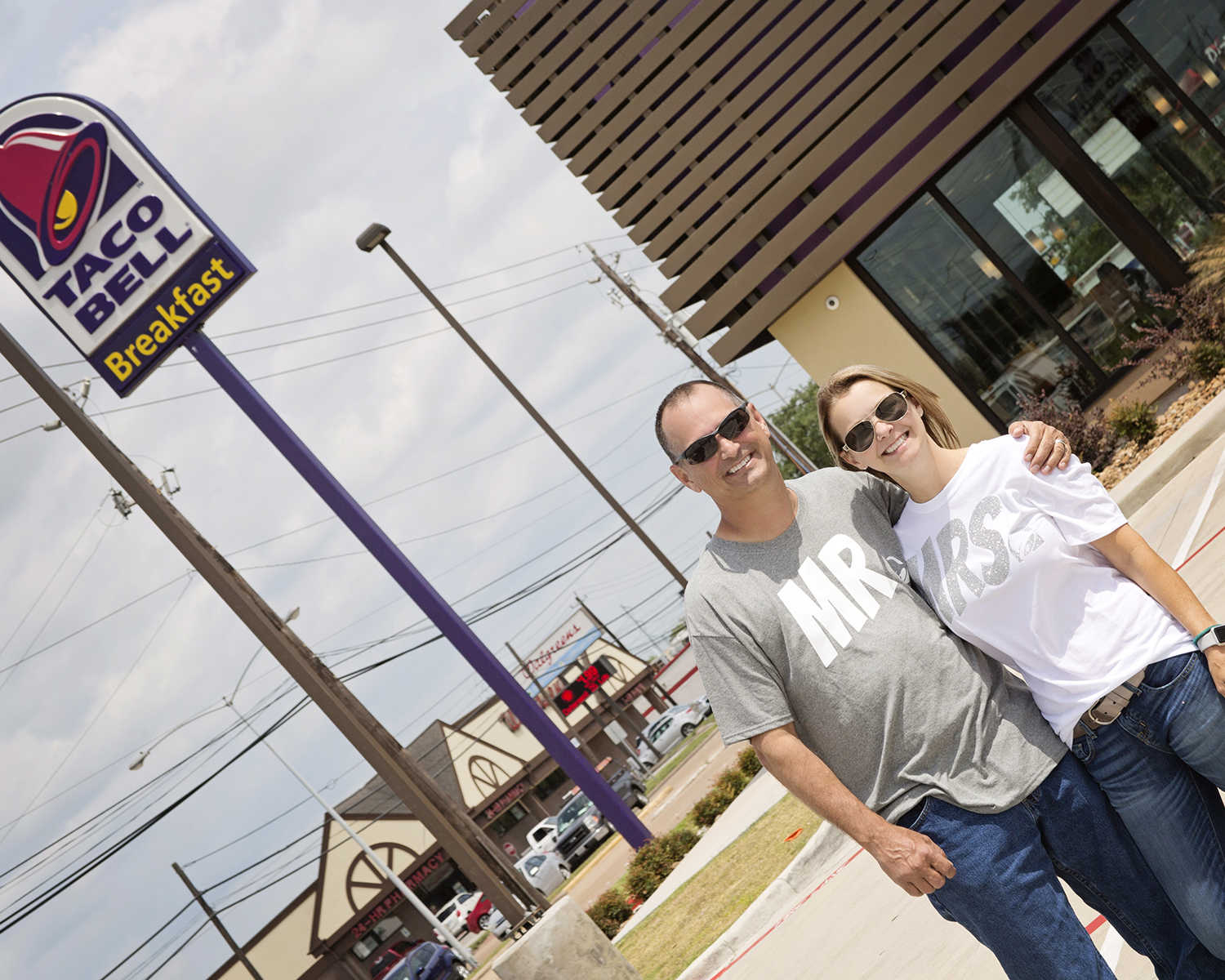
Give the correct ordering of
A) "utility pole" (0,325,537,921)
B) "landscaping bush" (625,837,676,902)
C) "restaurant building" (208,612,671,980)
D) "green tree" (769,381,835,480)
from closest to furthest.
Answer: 1. "landscaping bush" (625,837,676,902)
2. "utility pole" (0,325,537,921)
3. "restaurant building" (208,612,671,980)
4. "green tree" (769,381,835,480)

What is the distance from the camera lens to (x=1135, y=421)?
1381 centimetres

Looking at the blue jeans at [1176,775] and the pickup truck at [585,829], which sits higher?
the blue jeans at [1176,775]

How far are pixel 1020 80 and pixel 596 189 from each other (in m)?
6.18

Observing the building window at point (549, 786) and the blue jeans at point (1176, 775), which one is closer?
the blue jeans at point (1176, 775)

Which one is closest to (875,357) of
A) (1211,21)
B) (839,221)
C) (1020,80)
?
(839,221)

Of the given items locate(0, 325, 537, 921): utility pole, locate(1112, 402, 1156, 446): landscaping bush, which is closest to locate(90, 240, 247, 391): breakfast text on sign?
locate(0, 325, 537, 921): utility pole

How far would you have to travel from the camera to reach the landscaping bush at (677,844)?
14805 mm

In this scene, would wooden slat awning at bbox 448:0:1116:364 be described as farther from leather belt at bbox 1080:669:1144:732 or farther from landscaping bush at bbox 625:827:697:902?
leather belt at bbox 1080:669:1144:732

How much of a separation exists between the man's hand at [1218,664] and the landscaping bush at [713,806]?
13.4 meters

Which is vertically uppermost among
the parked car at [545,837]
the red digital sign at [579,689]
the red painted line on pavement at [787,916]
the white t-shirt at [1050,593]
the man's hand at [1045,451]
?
the man's hand at [1045,451]

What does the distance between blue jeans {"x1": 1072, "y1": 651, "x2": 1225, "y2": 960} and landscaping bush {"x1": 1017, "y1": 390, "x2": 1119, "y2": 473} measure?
1161 centimetres

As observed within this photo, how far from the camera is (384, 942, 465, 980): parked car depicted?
25.0m

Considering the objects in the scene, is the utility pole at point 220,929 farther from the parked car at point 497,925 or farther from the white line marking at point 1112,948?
the white line marking at point 1112,948

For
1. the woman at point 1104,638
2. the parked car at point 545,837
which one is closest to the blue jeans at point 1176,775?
the woman at point 1104,638
